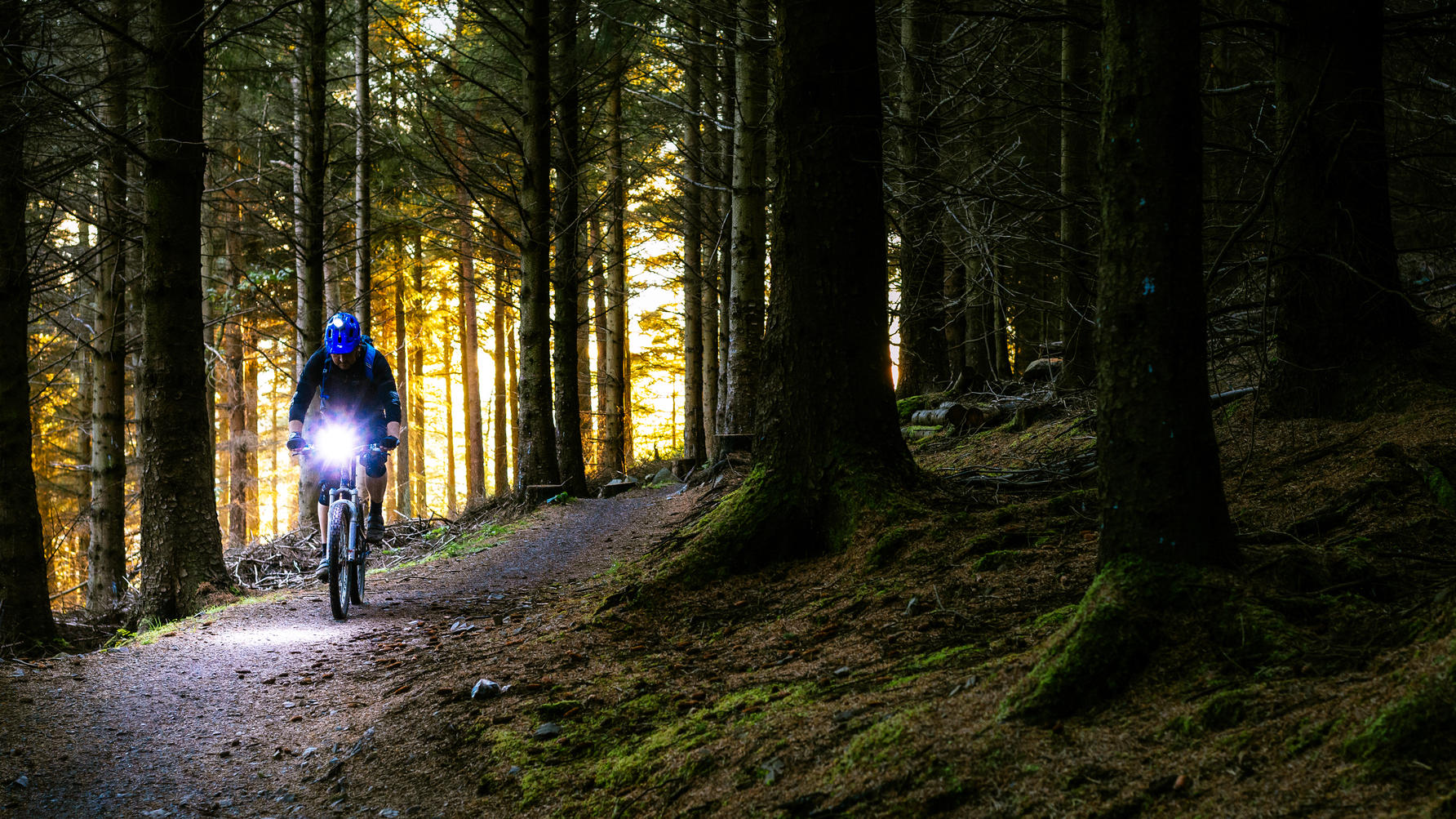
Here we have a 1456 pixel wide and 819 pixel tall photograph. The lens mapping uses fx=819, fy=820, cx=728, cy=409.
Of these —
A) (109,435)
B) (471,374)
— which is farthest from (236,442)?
(109,435)

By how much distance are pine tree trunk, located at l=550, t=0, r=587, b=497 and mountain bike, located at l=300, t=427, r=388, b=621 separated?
6373 millimetres

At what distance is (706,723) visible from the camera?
10.7ft

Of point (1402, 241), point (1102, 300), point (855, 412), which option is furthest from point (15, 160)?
point (1402, 241)

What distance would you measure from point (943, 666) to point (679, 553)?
8.06 ft

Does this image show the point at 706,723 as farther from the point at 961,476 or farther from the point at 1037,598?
the point at 961,476

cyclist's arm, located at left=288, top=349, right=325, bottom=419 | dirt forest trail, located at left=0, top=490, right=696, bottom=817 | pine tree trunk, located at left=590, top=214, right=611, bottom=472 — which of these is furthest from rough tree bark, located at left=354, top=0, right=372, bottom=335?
dirt forest trail, located at left=0, top=490, right=696, bottom=817

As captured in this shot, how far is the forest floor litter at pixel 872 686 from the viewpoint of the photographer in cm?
213

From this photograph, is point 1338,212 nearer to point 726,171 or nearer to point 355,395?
point 355,395

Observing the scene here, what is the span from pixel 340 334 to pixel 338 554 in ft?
6.08

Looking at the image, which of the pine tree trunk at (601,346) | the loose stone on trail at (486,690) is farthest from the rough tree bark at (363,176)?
the loose stone on trail at (486,690)

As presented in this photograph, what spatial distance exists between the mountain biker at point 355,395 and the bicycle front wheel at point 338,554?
0.58 feet

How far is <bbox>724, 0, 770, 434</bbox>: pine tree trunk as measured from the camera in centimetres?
1147

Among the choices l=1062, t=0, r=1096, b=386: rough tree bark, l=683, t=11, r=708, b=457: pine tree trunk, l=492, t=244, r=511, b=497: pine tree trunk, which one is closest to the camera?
l=1062, t=0, r=1096, b=386: rough tree bark

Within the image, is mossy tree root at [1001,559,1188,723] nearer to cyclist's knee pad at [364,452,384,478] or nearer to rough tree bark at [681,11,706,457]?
cyclist's knee pad at [364,452,384,478]
